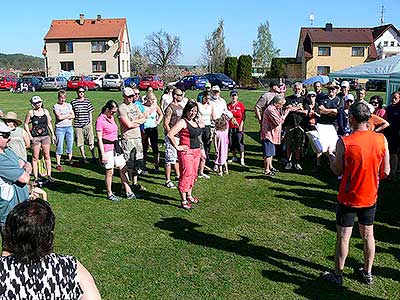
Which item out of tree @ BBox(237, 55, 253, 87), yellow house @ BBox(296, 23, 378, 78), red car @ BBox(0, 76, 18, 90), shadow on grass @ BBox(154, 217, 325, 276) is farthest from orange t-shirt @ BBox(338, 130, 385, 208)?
yellow house @ BBox(296, 23, 378, 78)

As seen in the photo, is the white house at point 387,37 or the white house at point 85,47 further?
the white house at point 387,37

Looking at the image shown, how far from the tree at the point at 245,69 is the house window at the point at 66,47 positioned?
21284 mm

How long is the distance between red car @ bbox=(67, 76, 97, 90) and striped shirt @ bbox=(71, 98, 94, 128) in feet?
90.3

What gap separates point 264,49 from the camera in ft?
201

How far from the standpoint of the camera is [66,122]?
904cm

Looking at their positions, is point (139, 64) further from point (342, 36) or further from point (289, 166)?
point (289, 166)

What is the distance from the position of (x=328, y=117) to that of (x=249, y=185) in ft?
7.91

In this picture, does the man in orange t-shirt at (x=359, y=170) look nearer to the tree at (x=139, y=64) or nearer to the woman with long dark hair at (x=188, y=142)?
the woman with long dark hair at (x=188, y=142)

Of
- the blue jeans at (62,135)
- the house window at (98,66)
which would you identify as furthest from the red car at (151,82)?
the blue jeans at (62,135)

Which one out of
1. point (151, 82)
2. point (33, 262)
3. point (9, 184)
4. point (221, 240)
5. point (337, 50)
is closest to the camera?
point (33, 262)

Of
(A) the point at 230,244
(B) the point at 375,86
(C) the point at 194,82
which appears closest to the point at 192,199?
(A) the point at 230,244

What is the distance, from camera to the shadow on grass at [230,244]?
195 inches

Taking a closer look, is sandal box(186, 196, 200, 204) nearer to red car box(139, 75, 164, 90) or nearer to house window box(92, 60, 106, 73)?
red car box(139, 75, 164, 90)

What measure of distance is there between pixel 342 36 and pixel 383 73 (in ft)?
136
